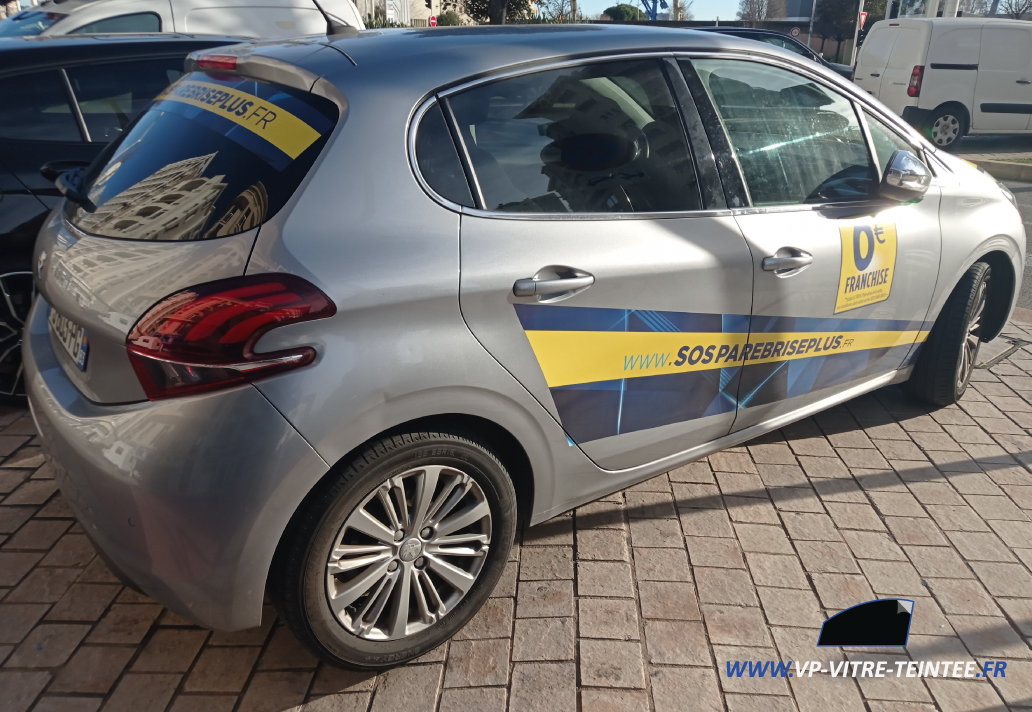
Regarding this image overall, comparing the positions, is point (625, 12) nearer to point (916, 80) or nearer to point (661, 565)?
point (916, 80)

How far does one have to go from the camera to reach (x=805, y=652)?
2527 mm

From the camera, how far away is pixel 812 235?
9.89 feet

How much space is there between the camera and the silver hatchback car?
196 centimetres

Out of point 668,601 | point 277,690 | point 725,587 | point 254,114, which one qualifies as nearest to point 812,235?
point 725,587

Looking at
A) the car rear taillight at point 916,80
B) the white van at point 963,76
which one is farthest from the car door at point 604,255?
the car rear taillight at point 916,80

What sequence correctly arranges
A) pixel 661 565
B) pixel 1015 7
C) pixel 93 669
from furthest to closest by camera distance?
1. pixel 1015 7
2. pixel 661 565
3. pixel 93 669

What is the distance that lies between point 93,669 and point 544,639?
1368 mm

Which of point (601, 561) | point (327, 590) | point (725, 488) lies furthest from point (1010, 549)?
point (327, 590)

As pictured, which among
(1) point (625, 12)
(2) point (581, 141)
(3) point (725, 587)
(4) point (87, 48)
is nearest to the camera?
(2) point (581, 141)

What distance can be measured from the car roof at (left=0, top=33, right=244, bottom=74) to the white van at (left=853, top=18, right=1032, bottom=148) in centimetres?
1200

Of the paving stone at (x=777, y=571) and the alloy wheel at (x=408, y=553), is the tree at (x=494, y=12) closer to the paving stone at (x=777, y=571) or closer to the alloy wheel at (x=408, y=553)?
the paving stone at (x=777, y=571)

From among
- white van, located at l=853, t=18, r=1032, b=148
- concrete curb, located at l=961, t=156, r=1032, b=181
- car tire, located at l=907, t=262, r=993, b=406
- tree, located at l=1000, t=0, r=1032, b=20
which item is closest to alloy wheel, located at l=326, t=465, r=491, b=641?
car tire, located at l=907, t=262, r=993, b=406

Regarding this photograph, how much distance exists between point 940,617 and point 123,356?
262cm

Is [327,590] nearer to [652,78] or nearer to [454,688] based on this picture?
[454,688]
